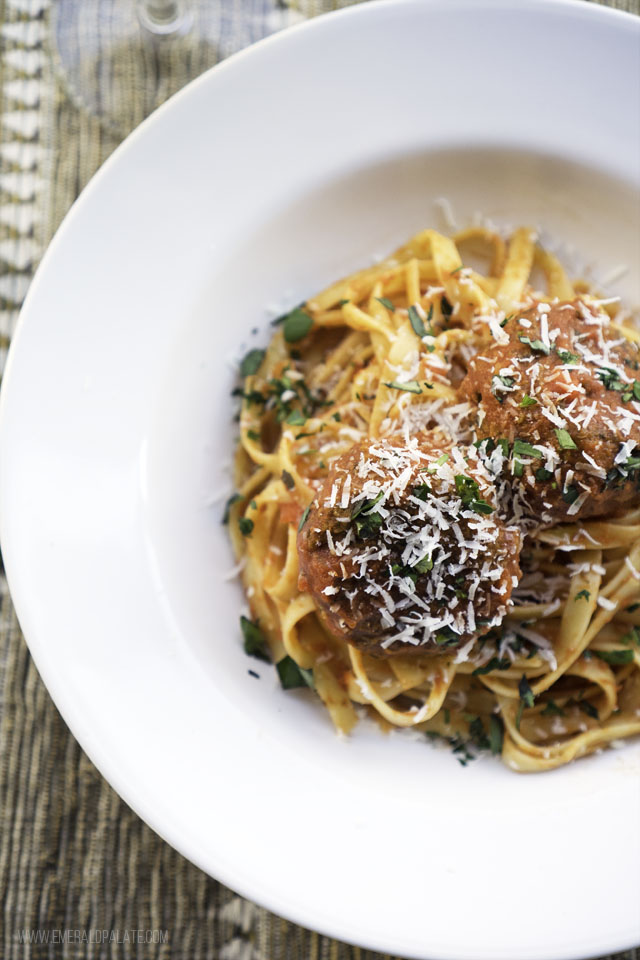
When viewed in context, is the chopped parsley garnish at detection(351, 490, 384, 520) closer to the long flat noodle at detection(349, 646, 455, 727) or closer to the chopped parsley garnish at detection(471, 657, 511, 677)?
the long flat noodle at detection(349, 646, 455, 727)

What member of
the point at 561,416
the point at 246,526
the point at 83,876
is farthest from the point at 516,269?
the point at 83,876

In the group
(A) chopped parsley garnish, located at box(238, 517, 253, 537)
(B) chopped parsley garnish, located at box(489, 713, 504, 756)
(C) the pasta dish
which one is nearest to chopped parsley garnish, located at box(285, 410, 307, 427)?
(C) the pasta dish

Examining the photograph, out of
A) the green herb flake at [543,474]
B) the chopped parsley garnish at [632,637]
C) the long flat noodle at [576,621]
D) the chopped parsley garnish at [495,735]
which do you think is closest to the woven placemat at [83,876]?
the chopped parsley garnish at [495,735]

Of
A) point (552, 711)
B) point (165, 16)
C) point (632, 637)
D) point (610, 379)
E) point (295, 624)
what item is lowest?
point (552, 711)

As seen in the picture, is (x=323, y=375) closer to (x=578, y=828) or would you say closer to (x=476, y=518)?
(x=476, y=518)

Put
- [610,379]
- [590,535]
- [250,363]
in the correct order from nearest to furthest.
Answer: [610,379], [590,535], [250,363]

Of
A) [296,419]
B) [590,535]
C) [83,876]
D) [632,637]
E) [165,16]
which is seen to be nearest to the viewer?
[590,535]

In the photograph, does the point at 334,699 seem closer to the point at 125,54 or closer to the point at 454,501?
the point at 454,501
